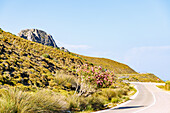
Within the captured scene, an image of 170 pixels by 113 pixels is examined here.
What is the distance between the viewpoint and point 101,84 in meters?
11.7

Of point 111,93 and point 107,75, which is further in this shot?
point 111,93

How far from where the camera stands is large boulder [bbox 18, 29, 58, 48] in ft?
178

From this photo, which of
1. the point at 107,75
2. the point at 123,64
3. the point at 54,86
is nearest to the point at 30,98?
the point at 107,75

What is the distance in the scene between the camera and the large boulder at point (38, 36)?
5432 centimetres

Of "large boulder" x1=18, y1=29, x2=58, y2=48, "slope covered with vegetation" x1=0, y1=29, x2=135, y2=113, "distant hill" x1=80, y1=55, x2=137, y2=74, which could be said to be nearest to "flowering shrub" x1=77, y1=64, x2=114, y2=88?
"slope covered with vegetation" x1=0, y1=29, x2=135, y2=113

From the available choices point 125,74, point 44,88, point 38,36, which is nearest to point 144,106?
point 44,88

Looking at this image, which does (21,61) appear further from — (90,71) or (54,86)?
(90,71)

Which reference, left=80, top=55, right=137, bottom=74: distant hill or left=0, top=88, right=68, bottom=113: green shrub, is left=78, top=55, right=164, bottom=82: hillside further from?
left=0, top=88, right=68, bottom=113: green shrub

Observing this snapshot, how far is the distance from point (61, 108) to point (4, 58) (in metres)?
12.9

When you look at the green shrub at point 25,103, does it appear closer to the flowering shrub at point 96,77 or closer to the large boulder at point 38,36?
the flowering shrub at point 96,77

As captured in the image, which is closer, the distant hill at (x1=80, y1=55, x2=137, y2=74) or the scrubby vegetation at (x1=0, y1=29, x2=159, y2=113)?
the scrubby vegetation at (x1=0, y1=29, x2=159, y2=113)

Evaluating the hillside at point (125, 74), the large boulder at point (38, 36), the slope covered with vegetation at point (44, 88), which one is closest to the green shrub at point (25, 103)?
the slope covered with vegetation at point (44, 88)

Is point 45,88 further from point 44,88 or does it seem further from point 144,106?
point 144,106

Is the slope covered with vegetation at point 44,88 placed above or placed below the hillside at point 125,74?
below
